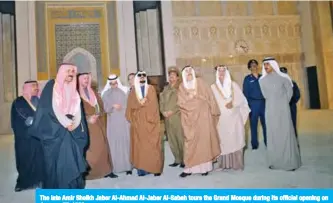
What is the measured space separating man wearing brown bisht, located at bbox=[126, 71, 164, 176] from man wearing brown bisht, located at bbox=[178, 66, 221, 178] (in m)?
0.25

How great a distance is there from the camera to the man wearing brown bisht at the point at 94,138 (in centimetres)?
256

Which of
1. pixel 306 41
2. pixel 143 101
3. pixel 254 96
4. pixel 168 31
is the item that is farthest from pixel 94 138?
pixel 306 41

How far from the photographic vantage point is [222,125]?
108 inches

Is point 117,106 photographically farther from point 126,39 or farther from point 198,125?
point 126,39

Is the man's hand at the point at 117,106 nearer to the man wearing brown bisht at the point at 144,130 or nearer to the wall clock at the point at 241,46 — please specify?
the man wearing brown bisht at the point at 144,130

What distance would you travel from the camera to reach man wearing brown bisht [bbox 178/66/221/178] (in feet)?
8.14

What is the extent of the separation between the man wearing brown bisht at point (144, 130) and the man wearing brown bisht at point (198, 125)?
25cm

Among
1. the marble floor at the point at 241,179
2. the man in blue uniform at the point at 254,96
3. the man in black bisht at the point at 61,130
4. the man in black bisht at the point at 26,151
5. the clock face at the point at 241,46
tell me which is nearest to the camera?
the man in black bisht at the point at 61,130

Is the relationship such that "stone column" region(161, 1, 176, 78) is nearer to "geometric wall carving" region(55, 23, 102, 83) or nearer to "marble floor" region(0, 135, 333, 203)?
"geometric wall carving" region(55, 23, 102, 83)

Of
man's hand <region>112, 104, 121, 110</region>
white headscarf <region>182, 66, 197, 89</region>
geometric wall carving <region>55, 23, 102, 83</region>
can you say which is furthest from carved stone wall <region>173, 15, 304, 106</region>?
white headscarf <region>182, 66, 197, 89</region>

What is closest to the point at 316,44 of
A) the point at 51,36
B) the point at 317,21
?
the point at 317,21

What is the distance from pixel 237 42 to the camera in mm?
7762

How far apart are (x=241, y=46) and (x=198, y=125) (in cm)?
575

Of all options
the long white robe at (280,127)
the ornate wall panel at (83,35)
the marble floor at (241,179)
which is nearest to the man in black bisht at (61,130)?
the marble floor at (241,179)
